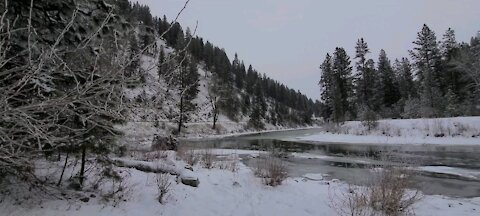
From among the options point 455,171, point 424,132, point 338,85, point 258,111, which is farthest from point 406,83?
point 455,171

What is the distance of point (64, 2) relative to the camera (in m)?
4.44

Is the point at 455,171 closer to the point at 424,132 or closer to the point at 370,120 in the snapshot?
the point at 424,132

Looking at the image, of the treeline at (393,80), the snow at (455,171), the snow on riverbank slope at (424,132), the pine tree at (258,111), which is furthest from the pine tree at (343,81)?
the snow at (455,171)

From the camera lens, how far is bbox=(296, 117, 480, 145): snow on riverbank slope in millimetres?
27609

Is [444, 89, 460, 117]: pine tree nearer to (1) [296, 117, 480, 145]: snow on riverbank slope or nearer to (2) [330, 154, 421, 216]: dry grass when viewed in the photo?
(1) [296, 117, 480, 145]: snow on riverbank slope

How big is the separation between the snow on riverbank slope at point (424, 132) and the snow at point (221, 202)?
17176mm

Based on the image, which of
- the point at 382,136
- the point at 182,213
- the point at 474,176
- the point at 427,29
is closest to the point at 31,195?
the point at 182,213

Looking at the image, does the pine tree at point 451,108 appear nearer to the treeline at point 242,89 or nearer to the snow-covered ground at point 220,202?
the snow-covered ground at point 220,202

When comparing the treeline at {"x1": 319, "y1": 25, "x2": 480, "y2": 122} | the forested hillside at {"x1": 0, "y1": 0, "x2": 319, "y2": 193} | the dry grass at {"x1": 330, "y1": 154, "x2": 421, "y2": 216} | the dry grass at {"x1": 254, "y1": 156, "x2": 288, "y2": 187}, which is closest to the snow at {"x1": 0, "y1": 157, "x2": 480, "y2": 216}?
the dry grass at {"x1": 254, "y1": 156, "x2": 288, "y2": 187}

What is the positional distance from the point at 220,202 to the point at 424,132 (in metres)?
27.4

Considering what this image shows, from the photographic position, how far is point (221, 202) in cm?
784

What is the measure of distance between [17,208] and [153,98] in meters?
4.00

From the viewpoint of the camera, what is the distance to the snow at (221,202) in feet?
19.2

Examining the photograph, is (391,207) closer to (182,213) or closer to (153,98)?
(182,213)
